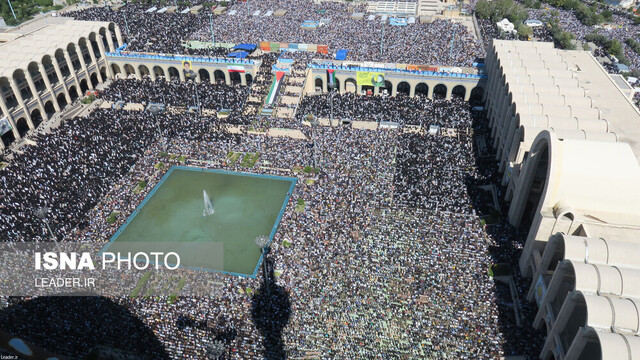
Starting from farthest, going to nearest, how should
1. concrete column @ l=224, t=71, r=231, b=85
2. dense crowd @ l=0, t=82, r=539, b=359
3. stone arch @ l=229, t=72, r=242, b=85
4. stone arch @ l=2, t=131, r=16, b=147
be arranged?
1. stone arch @ l=229, t=72, r=242, b=85
2. concrete column @ l=224, t=71, r=231, b=85
3. stone arch @ l=2, t=131, r=16, b=147
4. dense crowd @ l=0, t=82, r=539, b=359

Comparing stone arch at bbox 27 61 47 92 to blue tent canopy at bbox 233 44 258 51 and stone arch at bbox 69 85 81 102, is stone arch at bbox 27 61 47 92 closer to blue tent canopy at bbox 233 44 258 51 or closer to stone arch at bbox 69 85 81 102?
stone arch at bbox 69 85 81 102

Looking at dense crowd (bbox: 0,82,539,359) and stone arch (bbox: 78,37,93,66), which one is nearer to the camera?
dense crowd (bbox: 0,82,539,359)

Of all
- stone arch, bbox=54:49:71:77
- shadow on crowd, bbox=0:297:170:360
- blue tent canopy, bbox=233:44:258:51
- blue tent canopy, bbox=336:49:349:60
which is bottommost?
shadow on crowd, bbox=0:297:170:360

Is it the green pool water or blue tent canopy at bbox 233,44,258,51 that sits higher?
blue tent canopy at bbox 233,44,258,51

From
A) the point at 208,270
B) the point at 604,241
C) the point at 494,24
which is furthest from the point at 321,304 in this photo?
the point at 494,24

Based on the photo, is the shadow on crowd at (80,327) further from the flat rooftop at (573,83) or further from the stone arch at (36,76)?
the flat rooftop at (573,83)

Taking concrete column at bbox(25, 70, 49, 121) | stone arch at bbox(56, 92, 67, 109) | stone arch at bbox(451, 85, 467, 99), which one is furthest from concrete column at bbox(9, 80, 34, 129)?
stone arch at bbox(451, 85, 467, 99)

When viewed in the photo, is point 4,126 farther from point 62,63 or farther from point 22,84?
point 62,63

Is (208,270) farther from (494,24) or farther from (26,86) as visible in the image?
(494,24)
